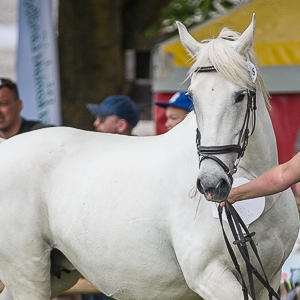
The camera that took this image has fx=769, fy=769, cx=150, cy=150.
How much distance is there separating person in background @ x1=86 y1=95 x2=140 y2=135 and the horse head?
2.83m

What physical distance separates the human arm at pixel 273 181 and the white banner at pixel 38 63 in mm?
4614

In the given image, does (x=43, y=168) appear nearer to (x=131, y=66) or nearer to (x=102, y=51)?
(x=102, y=51)

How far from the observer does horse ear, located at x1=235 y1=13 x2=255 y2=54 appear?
12.0ft

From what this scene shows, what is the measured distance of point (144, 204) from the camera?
4.12 meters

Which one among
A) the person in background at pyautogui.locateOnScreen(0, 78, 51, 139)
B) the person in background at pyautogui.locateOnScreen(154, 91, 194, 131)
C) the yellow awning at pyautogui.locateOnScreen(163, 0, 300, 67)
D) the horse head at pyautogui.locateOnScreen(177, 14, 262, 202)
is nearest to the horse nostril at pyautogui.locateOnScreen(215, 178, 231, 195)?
the horse head at pyautogui.locateOnScreen(177, 14, 262, 202)

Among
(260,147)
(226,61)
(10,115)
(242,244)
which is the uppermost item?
(226,61)

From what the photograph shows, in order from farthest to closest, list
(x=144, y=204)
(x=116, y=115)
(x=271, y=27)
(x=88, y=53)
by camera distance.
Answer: (x=88, y=53) → (x=271, y=27) → (x=116, y=115) → (x=144, y=204)

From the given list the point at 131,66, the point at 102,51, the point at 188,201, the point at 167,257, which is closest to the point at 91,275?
the point at 167,257

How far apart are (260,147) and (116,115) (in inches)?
109

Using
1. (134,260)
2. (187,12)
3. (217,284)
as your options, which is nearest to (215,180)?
(217,284)

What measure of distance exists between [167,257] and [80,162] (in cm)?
87

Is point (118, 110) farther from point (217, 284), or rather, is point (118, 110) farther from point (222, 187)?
point (222, 187)

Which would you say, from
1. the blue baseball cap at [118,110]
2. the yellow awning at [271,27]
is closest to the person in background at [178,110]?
the blue baseball cap at [118,110]

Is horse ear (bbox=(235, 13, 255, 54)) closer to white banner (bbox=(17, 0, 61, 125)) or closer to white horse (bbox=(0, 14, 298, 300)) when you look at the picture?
white horse (bbox=(0, 14, 298, 300))
